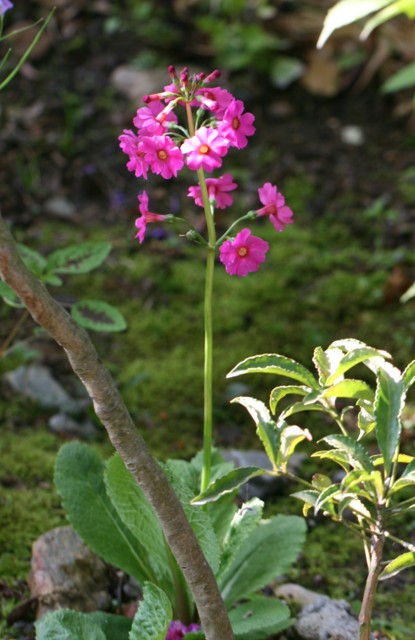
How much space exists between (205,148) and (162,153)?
0.09m

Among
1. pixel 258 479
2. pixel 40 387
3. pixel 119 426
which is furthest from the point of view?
pixel 40 387

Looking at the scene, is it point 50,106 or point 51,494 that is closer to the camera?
point 51,494

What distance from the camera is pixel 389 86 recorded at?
155 inches

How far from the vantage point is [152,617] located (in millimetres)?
1583

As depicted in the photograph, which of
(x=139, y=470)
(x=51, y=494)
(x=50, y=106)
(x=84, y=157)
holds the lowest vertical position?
(x=139, y=470)

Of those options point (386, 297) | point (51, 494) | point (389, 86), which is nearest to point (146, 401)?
point (51, 494)

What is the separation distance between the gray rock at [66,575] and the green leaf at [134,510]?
0.77 feet

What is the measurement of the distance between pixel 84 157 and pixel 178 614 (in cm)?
271

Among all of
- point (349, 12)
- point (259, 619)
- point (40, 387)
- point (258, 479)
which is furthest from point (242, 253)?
point (40, 387)

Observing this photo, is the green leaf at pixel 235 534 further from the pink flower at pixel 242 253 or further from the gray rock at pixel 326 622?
the pink flower at pixel 242 253

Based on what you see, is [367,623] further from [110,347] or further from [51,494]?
[110,347]

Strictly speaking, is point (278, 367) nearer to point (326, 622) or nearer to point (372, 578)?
point (372, 578)

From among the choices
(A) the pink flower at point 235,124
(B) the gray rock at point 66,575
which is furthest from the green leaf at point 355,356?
(B) the gray rock at point 66,575

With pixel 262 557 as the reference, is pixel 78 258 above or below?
above
